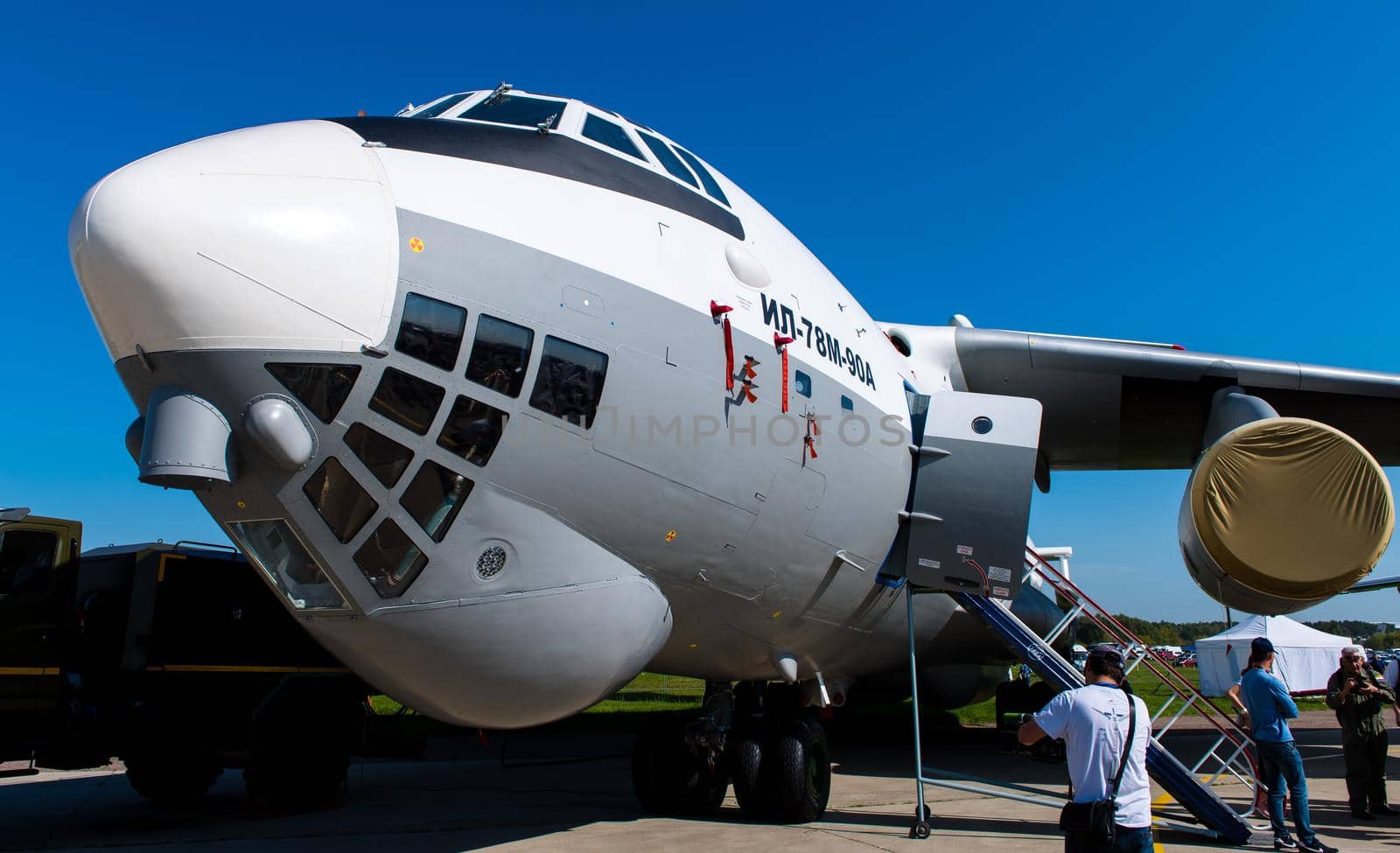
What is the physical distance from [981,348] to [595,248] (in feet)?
20.1

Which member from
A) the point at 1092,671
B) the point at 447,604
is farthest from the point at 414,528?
the point at 1092,671

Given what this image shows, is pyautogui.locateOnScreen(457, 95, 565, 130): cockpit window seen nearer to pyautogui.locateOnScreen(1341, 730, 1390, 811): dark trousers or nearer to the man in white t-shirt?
the man in white t-shirt

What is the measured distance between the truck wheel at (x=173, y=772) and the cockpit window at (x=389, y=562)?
578cm

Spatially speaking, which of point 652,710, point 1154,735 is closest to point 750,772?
point 1154,735

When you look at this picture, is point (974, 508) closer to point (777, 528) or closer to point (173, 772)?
point (777, 528)

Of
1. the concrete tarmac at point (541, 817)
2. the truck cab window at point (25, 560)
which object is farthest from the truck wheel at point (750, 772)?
the truck cab window at point (25, 560)

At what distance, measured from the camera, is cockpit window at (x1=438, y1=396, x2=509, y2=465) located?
400 cm

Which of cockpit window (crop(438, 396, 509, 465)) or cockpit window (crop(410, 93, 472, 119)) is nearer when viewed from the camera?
cockpit window (crop(438, 396, 509, 465))

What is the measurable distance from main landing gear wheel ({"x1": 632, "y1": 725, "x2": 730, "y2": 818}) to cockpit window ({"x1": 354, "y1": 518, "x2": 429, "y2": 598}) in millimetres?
3510

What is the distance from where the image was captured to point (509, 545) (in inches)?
167

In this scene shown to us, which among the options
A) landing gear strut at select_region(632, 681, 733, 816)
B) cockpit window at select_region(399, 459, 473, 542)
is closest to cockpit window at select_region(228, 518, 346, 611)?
cockpit window at select_region(399, 459, 473, 542)

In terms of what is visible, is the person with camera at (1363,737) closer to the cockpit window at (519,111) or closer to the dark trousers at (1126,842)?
the dark trousers at (1126,842)

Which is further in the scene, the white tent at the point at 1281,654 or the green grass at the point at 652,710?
the white tent at the point at 1281,654

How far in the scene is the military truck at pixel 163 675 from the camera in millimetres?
7734
